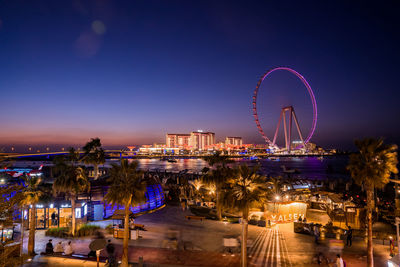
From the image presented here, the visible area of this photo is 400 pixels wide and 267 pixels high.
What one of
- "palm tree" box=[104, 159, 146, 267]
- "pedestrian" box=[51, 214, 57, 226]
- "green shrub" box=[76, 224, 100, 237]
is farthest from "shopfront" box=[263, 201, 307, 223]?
"pedestrian" box=[51, 214, 57, 226]

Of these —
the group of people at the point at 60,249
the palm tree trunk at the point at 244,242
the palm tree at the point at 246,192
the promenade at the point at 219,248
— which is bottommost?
the promenade at the point at 219,248

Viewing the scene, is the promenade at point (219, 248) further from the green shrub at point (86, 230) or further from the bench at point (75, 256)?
the green shrub at point (86, 230)

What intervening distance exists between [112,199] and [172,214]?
11.1 meters

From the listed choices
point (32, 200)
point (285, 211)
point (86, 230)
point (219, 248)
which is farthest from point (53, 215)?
point (285, 211)

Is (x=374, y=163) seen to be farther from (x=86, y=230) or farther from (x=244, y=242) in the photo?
(x=86, y=230)

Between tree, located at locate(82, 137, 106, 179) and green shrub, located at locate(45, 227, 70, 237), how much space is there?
980 inches

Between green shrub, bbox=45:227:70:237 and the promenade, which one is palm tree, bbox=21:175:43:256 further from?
green shrub, bbox=45:227:70:237

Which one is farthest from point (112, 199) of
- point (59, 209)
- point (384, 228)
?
point (384, 228)

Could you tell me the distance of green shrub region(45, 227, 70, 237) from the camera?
664 inches

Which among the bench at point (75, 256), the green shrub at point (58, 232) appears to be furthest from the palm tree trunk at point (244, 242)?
the green shrub at point (58, 232)

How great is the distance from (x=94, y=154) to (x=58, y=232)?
26946 mm

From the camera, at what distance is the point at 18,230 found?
17.8 meters

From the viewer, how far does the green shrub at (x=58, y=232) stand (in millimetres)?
16870

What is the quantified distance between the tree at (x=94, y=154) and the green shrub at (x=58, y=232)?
24.9 metres
